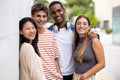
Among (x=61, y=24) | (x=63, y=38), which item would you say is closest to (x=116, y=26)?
(x=61, y=24)

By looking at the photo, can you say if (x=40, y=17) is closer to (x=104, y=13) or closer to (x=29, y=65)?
(x=29, y=65)

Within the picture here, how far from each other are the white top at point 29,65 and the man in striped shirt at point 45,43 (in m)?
0.54

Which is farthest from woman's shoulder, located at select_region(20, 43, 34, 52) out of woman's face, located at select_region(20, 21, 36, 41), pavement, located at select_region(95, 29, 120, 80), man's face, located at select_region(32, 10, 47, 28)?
pavement, located at select_region(95, 29, 120, 80)

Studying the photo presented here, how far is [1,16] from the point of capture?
2.25 m

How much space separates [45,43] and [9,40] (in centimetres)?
102

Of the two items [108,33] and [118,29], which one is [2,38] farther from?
[108,33]

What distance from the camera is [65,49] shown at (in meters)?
3.93

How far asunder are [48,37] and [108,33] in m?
55.6

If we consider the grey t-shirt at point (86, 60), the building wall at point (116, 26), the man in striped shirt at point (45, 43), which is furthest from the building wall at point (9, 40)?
the building wall at point (116, 26)

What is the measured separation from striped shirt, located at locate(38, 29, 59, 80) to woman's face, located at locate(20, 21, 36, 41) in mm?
367

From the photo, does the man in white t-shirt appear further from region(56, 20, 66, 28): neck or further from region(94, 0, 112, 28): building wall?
region(94, 0, 112, 28): building wall

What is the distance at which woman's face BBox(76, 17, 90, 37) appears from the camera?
3761 mm

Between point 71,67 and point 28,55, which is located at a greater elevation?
point 28,55

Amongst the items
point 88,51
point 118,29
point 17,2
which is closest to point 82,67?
point 88,51
